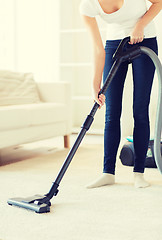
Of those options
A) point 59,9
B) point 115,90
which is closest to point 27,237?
point 115,90

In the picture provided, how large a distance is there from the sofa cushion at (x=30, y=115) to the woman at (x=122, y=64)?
909 mm

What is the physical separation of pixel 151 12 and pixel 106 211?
101 cm

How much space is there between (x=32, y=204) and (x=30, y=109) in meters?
1.46

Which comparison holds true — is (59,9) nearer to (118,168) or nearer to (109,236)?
(118,168)

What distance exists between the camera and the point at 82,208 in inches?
81.0

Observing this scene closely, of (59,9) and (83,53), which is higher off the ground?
(59,9)

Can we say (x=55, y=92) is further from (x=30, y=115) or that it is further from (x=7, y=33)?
(x=7, y=33)

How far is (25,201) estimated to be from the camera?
2043mm

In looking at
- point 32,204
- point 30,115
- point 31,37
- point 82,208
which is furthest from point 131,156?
point 31,37

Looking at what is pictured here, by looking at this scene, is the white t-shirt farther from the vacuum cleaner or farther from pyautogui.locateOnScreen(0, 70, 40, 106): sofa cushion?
pyautogui.locateOnScreen(0, 70, 40, 106): sofa cushion

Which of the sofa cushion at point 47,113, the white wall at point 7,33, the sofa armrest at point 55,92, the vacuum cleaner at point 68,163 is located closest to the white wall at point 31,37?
the white wall at point 7,33

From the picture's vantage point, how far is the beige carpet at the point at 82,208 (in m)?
1.71

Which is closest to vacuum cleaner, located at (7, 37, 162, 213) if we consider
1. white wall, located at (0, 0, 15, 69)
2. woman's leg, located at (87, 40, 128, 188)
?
woman's leg, located at (87, 40, 128, 188)

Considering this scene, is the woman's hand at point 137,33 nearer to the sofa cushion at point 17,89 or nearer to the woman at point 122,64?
the woman at point 122,64
